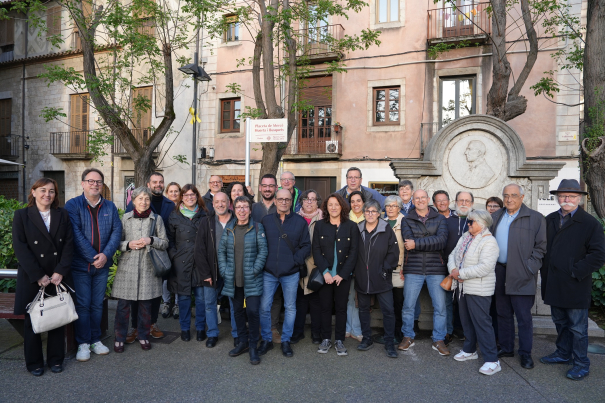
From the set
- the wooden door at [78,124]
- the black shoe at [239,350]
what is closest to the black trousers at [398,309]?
the black shoe at [239,350]

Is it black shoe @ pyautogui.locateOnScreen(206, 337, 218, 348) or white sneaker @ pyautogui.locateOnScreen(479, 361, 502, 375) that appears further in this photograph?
black shoe @ pyautogui.locateOnScreen(206, 337, 218, 348)

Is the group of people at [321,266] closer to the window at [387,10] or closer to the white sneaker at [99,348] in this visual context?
the white sneaker at [99,348]

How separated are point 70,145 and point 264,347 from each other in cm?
1735

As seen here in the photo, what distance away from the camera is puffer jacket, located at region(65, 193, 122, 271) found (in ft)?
14.3

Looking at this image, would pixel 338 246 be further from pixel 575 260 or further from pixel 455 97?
pixel 455 97

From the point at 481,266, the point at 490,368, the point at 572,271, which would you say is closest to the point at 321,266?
the point at 481,266

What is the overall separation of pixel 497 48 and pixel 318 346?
7.29m

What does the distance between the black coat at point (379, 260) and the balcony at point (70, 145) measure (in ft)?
53.9

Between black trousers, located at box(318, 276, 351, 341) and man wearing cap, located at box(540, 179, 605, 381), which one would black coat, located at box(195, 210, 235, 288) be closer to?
black trousers, located at box(318, 276, 351, 341)

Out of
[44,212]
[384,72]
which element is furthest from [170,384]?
[384,72]

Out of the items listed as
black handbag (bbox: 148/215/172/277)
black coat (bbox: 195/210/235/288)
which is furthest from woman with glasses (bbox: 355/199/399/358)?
black handbag (bbox: 148/215/172/277)

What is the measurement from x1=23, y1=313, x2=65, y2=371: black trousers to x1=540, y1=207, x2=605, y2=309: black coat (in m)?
4.75

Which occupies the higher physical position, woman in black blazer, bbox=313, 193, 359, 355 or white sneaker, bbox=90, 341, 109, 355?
woman in black blazer, bbox=313, 193, 359, 355

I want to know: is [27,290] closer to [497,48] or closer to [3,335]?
[3,335]
